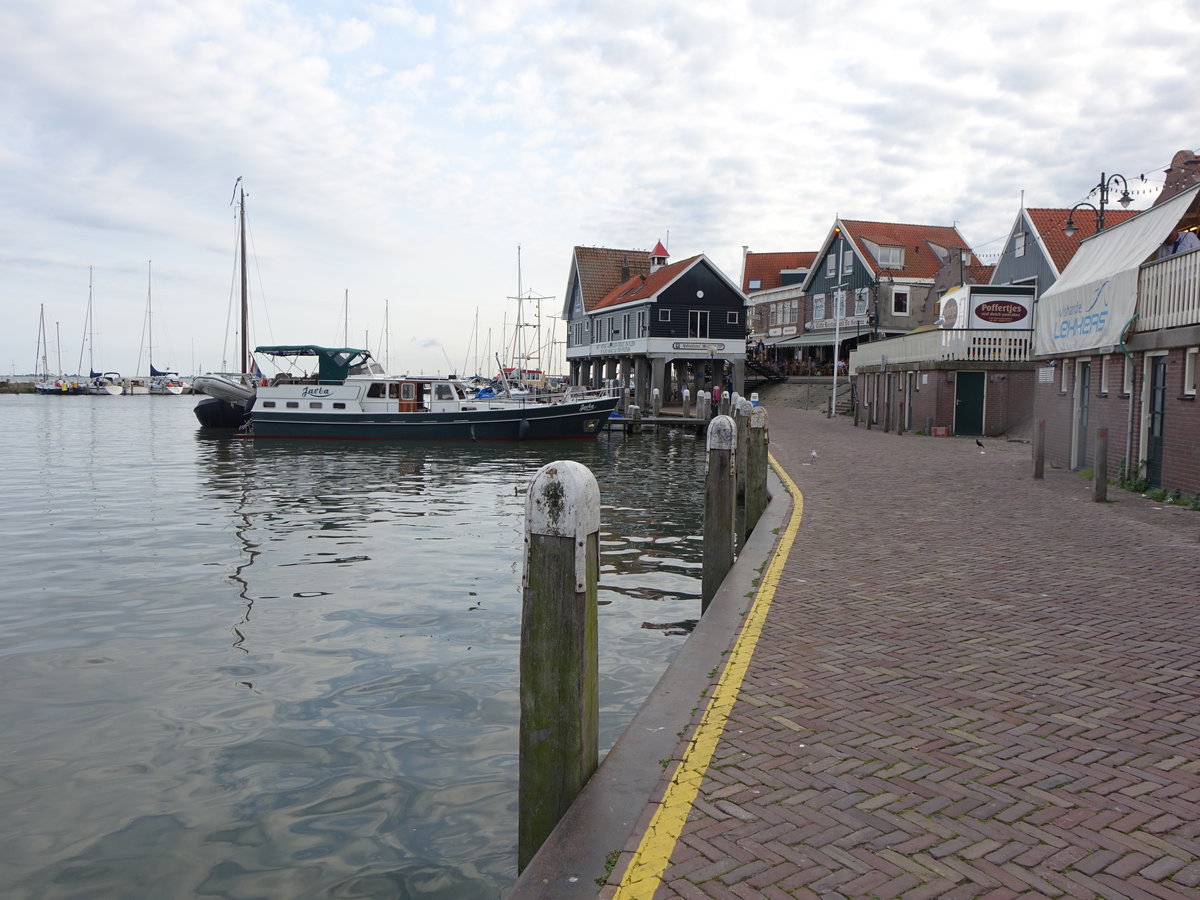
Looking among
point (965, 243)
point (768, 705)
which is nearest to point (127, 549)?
point (768, 705)

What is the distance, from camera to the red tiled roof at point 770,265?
7644cm

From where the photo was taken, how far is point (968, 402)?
3167 centimetres

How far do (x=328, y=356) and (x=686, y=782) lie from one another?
122 feet

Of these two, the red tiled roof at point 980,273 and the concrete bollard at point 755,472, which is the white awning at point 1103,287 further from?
the red tiled roof at point 980,273

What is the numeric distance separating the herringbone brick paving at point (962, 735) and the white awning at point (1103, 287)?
831cm

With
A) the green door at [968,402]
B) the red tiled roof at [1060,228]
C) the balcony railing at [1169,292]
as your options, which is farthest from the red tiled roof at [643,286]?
the balcony railing at [1169,292]

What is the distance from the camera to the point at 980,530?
11461 millimetres

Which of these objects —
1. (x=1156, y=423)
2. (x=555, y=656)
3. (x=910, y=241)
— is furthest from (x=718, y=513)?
(x=910, y=241)

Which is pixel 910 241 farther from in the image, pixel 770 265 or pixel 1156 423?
pixel 1156 423

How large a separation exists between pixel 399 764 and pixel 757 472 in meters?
8.69

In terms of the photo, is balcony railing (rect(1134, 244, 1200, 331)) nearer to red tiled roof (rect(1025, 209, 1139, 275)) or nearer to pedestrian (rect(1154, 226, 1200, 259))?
pedestrian (rect(1154, 226, 1200, 259))

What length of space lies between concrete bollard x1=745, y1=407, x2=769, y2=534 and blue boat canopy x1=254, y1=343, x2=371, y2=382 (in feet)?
92.4

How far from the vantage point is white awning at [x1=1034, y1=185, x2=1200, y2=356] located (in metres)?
16.3

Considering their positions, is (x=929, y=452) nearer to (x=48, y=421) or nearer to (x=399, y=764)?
(x=399, y=764)
